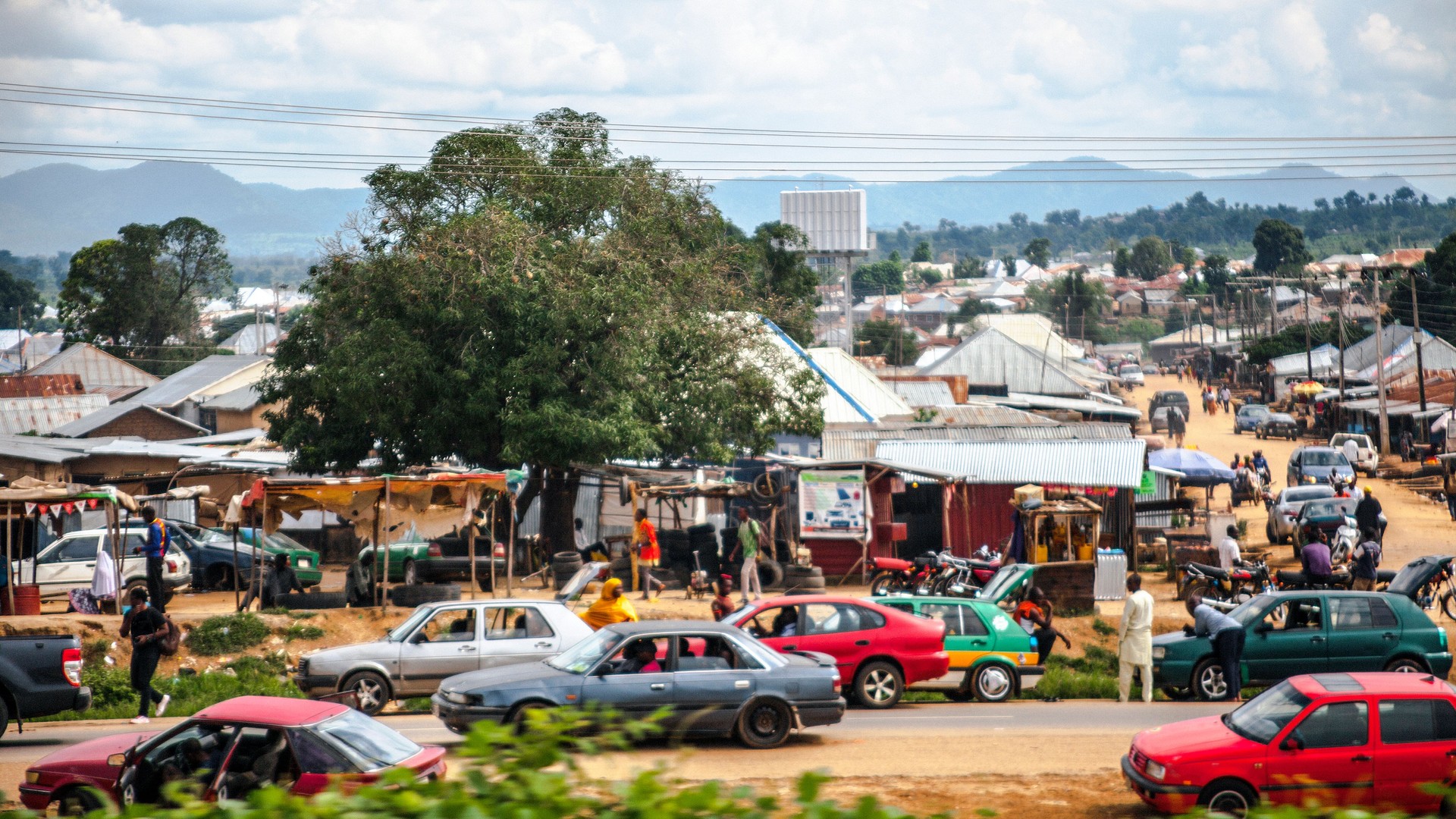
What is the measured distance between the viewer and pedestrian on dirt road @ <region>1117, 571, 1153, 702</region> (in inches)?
601

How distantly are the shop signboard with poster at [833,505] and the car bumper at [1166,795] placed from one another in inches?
569

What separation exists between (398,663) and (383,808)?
1051 cm

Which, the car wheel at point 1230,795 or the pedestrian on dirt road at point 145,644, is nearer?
the car wheel at point 1230,795

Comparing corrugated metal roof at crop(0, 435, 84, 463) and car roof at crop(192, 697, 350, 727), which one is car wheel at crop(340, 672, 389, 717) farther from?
corrugated metal roof at crop(0, 435, 84, 463)

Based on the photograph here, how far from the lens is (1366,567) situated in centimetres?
2192

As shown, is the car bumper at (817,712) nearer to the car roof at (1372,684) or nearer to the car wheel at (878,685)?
the car wheel at (878,685)

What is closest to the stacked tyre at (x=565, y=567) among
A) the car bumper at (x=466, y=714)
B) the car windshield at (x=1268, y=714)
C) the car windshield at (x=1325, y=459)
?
the car bumper at (x=466, y=714)

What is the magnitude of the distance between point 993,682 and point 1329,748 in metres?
6.18

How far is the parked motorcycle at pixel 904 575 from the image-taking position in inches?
880

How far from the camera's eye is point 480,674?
41.2 feet

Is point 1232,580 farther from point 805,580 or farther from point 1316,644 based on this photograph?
point 805,580

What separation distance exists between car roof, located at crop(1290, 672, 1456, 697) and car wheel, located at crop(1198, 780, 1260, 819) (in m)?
1.01

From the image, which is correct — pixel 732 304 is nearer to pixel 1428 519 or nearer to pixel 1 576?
pixel 1 576

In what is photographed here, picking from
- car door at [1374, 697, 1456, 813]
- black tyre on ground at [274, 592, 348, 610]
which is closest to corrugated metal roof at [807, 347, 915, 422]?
black tyre on ground at [274, 592, 348, 610]
